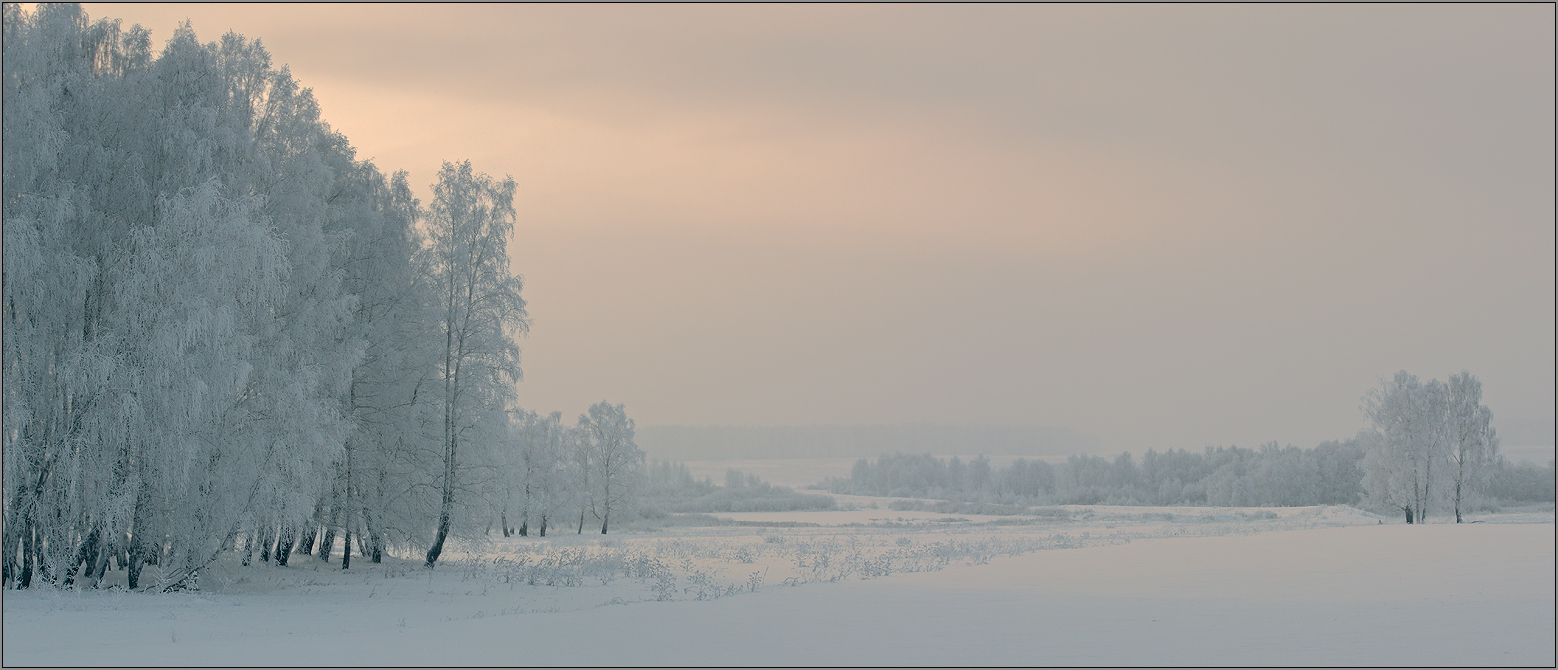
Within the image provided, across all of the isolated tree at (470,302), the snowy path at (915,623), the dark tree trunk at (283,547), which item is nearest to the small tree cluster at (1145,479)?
the snowy path at (915,623)

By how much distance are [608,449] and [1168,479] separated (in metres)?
75.5

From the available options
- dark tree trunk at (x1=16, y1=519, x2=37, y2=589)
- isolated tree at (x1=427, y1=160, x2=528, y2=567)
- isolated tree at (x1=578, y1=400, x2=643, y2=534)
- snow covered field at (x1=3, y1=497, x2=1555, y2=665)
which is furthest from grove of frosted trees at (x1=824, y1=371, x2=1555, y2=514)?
dark tree trunk at (x1=16, y1=519, x2=37, y2=589)

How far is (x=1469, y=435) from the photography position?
2106 inches

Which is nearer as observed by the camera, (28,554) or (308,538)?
(28,554)

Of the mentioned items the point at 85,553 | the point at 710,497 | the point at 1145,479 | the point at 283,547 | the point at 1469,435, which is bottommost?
the point at 710,497

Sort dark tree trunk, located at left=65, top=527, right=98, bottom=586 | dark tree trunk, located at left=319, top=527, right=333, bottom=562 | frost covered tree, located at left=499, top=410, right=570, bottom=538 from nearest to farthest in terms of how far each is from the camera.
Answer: dark tree trunk, located at left=65, top=527, right=98, bottom=586 < dark tree trunk, located at left=319, top=527, right=333, bottom=562 < frost covered tree, located at left=499, top=410, right=570, bottom=538

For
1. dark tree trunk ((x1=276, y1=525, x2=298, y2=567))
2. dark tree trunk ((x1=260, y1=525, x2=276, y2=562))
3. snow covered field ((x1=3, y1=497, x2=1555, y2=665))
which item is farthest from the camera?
dark tree trunk ((x1=276, y1=525, x2=298, y2=567))

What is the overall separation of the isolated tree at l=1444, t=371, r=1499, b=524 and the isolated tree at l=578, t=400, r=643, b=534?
49.1m

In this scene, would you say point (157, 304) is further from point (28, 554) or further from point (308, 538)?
point (308, 538)

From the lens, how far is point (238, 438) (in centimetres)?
1756

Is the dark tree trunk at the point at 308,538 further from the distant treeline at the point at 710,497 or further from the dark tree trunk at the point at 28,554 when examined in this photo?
the distant treeline at the point at 710,497

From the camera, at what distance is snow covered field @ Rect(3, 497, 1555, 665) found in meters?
10.3

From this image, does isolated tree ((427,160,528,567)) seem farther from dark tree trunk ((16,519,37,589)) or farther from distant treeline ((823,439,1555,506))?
distant treeline ((823,439,1555,506))

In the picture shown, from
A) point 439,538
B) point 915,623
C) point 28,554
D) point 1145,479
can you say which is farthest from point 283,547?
point 1145,479
